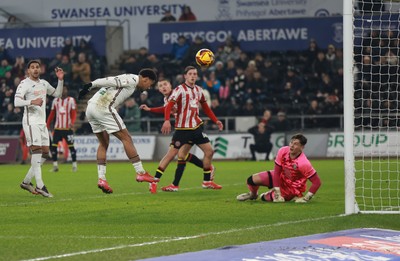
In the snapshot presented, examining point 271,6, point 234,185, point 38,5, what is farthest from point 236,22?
point 234,185

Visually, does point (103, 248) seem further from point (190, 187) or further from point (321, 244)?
point (190, 187)

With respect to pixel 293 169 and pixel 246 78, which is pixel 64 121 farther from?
pixel 293 169

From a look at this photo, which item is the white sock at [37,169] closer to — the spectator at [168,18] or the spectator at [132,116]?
the spectator at [132,116]

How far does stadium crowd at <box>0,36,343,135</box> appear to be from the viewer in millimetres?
34125

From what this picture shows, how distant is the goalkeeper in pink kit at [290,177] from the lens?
47.8 ft

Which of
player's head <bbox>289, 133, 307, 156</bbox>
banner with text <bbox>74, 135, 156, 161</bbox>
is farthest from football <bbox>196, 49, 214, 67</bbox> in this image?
banner with text <bbox>74, 135, 156, 161</bbox>

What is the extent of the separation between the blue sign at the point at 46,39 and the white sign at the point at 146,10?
1.97 ft

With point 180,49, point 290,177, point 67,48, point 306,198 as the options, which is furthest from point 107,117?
point 67,48

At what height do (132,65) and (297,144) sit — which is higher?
(132,65)

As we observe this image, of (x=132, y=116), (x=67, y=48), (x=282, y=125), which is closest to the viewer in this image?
(x=282, y=125)

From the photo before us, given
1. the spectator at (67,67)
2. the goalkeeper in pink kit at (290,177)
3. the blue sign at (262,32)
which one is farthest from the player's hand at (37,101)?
the blue sign at (262,32)

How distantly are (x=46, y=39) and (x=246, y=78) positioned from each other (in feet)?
27.2

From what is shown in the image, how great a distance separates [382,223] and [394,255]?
112 inches

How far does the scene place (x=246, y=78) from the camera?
34.7 m
